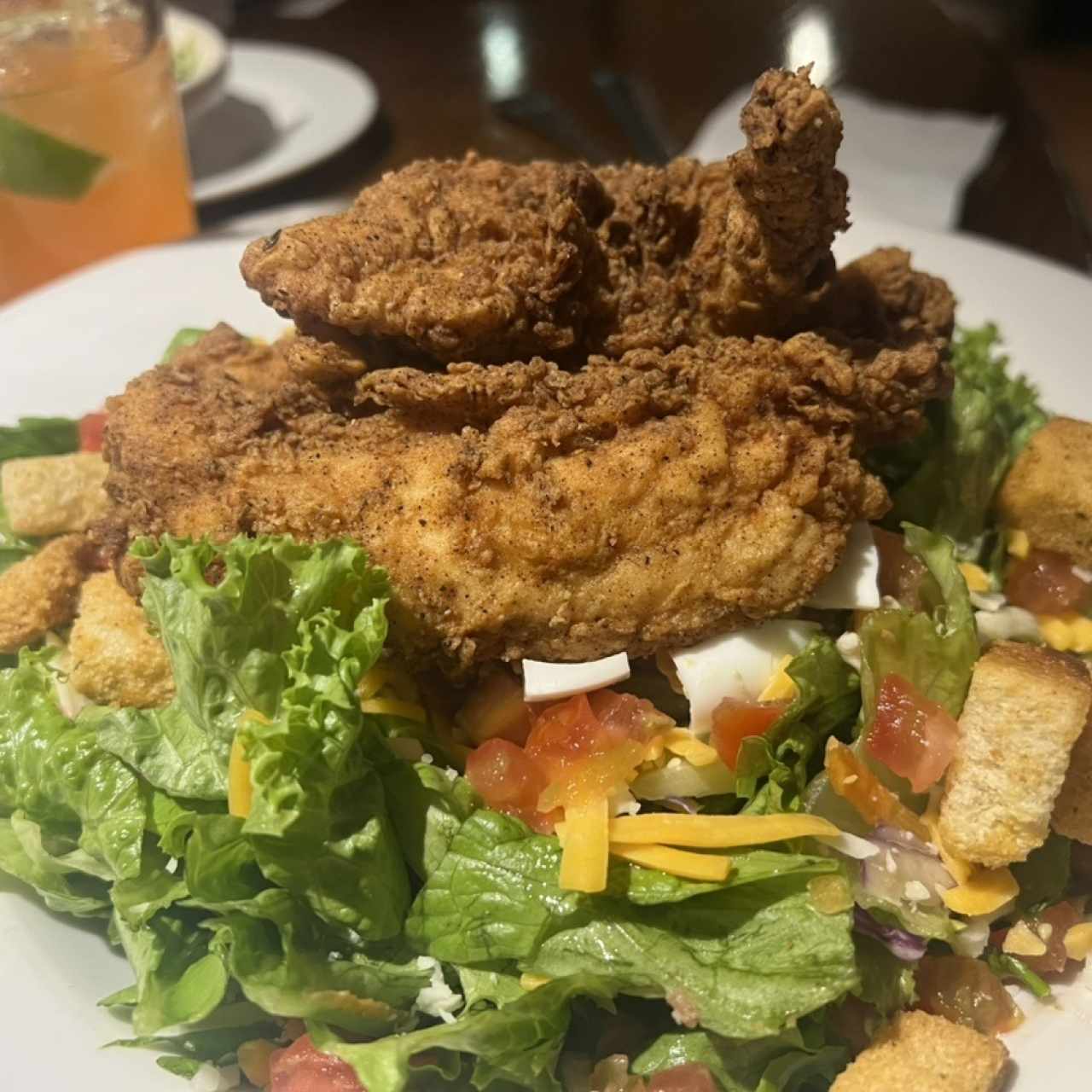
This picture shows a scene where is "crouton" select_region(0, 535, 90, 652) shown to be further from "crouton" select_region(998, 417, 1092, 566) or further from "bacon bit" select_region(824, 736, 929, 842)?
"crouton" select_region(998, 417, 1092, 566)

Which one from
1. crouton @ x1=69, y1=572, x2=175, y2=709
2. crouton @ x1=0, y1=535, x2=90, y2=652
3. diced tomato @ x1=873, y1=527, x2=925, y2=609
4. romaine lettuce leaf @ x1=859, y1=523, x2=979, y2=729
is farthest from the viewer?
crouton @ x1=0, y1=535, x2=90, y2=652

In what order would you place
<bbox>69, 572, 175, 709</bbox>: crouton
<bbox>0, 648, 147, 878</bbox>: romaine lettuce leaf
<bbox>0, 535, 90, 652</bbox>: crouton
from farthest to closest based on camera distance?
<bbox>0, 535, 90, 652</bbox>: crouton < <bbox>69, 572, 175, 709</bbox>: crouton < <bbox>0, 648, 147, 878</bbox>: romaine lettuce leaf

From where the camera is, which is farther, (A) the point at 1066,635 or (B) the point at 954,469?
(B) the point at 954,469

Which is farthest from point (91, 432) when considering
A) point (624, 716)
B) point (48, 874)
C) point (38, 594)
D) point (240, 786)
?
point (624, 716)

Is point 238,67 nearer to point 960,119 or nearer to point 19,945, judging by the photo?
point 960,119

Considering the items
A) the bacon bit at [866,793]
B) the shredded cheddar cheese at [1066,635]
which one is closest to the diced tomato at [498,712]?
the bacon bit at [866,793]

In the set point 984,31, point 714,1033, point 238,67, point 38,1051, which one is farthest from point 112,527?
point 984,31

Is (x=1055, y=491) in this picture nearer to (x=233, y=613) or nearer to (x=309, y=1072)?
(x=233, y=613)

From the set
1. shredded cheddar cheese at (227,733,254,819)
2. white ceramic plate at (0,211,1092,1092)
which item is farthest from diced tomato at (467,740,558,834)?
white ceramic plate at (0,211,1092,1092)
